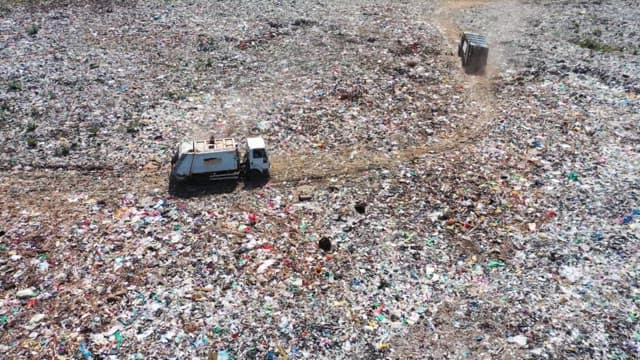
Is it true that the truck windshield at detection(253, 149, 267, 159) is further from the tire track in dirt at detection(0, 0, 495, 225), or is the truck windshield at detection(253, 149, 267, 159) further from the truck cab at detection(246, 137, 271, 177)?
the tire track in dirt at detection(0, 0, 495, 225)

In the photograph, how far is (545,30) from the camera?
2114 centimetres

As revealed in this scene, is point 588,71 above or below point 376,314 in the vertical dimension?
above

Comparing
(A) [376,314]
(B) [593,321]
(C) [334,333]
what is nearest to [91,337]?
(C) [334,333]

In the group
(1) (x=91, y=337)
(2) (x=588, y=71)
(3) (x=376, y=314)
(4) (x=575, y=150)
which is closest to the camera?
(1) (x=91, y=337)


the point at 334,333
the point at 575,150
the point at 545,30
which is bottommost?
the point at 334,333

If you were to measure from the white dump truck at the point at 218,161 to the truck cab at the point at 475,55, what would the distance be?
373 inches

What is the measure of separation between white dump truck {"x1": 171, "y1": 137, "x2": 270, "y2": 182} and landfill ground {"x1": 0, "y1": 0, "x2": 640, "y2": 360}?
351mm

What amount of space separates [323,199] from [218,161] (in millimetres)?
2711

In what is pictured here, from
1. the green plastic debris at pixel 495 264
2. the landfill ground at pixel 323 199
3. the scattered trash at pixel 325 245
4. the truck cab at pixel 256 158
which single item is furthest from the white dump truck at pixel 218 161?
the green plastic debris at pixel 495 264

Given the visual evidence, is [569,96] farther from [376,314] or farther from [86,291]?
[86,291]

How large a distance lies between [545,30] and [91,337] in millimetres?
20627

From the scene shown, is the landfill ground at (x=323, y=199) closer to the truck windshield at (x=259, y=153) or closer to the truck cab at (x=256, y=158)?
the truck cab at (x=256, y=158)

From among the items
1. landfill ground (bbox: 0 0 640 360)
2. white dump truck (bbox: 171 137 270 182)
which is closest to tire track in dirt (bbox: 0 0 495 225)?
landfill ground (bbox: 0 0 640 360)

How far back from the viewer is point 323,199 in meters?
11.8
